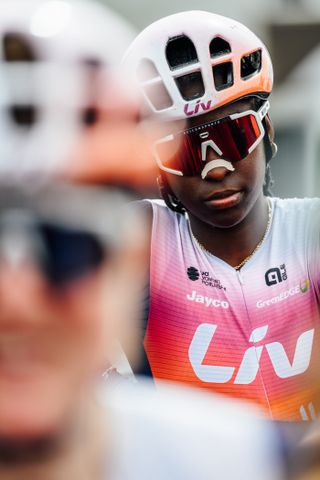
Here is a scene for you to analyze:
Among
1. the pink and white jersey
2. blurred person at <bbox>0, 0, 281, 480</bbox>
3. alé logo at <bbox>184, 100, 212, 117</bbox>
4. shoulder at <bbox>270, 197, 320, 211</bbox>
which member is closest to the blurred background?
shoulder at <bbox>270, 197, 320, 211</bbox>

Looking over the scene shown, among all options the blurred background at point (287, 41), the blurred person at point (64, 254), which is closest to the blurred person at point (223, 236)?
the blurred person at point (64, 254)

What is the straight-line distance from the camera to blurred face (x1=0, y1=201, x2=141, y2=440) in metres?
0.99

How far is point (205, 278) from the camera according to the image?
2.28 meters

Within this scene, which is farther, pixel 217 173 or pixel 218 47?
pixel 218 47

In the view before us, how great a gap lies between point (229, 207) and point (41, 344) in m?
1.15

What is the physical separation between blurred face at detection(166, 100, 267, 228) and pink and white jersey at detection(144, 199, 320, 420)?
14 cm

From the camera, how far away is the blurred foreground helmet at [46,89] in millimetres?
975

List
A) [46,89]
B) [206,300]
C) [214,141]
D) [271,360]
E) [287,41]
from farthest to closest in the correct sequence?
[287,41], [206,300], [271,360], [214,141], [46,89]

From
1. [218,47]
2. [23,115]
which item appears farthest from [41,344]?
[218,47]

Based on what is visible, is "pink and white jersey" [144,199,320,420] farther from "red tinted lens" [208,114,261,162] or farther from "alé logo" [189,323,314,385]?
"red tinted lens" [208,114,261,162]

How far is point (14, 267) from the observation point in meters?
0.99

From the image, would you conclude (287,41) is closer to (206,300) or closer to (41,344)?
(206,300)

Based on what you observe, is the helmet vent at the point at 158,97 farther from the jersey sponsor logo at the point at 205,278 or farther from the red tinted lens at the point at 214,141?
the jersey sponsor logo at the point at 205,278

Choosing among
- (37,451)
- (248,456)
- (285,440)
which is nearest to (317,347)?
(285,440)
